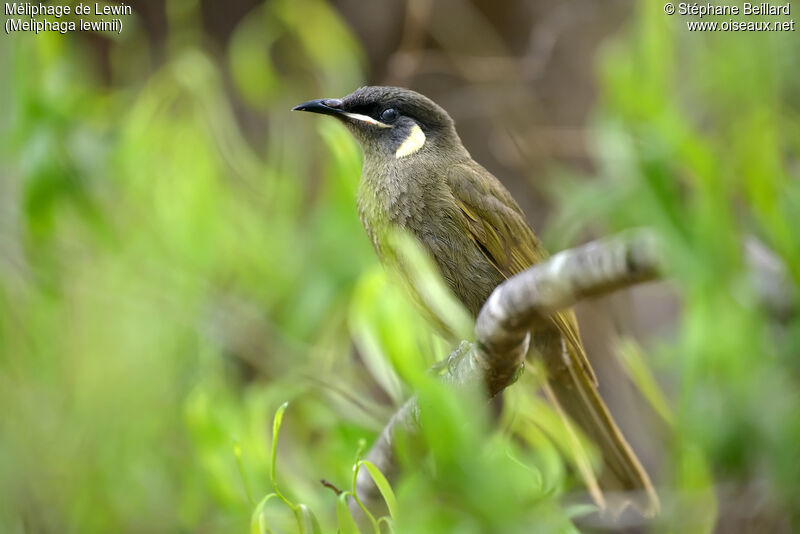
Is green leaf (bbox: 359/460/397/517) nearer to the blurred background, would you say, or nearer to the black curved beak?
the blurred background

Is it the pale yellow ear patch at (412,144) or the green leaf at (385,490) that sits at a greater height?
the pale yellow ear patch at (412,144)

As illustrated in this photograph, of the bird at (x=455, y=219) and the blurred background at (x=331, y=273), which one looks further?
the bird at (x=455, y=219)

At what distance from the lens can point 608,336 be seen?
13.6 ft

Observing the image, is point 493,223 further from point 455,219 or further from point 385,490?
point 385,490

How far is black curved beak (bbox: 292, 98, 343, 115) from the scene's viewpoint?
2.69 metres

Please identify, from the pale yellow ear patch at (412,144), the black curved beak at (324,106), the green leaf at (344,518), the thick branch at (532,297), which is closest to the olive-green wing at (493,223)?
the pale yellow ear patch at (412,144)

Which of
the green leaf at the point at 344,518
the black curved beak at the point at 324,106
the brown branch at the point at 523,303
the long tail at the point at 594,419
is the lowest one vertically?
the long tail at the point at 594,419

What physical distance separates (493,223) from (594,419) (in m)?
0.71

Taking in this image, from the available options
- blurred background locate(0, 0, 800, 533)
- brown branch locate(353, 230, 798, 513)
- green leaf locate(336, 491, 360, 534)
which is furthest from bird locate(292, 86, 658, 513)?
green leaf locate(336, 491, 360, 534)

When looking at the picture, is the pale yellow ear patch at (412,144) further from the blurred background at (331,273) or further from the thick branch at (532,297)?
the thick branch at (532,297)

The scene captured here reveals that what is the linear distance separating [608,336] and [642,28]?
1525 millimetres

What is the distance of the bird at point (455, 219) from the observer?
8.97 ft

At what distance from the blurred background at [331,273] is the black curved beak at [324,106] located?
0.30ft

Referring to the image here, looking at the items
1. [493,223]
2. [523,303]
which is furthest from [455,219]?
[523,303]
